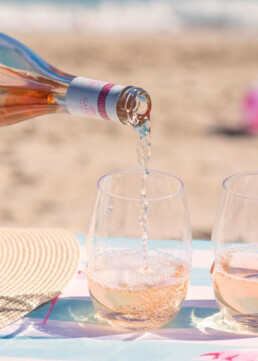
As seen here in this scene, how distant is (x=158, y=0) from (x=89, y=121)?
24.1 ft

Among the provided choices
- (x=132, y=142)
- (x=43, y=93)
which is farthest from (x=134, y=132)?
(x=43, y=93)

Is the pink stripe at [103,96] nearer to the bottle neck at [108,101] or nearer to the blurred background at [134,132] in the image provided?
the bottle neck at [108,101]

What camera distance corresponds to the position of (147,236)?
3.06 feet

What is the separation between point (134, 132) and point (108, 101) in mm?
3610


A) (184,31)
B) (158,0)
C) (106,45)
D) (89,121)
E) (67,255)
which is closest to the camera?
(67,255)

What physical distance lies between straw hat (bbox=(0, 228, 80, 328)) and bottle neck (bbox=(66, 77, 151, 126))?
285mm

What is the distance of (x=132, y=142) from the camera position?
4.41 metres

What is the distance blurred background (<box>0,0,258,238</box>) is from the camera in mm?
3621

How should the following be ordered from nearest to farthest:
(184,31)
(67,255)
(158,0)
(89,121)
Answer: (67,255), (89,121), (184,31), (158,0)

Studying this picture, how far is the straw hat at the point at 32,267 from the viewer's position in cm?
102

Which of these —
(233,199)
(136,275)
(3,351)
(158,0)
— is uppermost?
(158,0)

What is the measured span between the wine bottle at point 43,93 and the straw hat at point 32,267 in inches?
9.7

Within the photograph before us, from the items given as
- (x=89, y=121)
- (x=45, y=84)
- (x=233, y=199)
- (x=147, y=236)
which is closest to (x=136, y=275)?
(x=147, y=236)

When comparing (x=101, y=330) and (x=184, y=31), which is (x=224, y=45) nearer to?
(x=184, y=31)
